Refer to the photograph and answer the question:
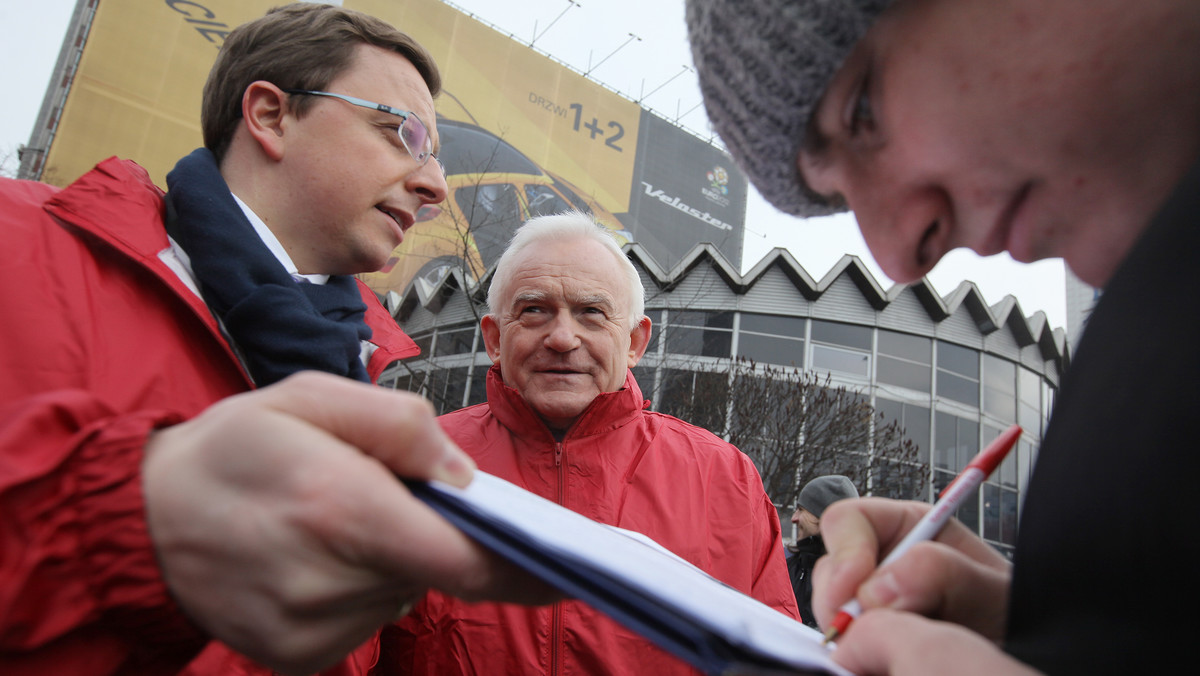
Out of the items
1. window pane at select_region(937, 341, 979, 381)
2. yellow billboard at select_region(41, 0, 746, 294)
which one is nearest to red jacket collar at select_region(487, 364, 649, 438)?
window pane at select_region(937, 341, 979, 381)

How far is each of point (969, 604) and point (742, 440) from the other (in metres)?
10.6

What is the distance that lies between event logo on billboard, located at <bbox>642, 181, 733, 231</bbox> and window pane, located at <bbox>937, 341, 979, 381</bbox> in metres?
22.6

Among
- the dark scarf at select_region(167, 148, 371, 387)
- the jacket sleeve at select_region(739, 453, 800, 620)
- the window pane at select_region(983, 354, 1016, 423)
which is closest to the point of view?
the dark scarf at select_region(167, 148, 371, 387)

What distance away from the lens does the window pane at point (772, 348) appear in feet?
56.7

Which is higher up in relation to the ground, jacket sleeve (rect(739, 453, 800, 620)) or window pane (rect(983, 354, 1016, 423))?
window pane (rect(983, 354, 1016, 423))

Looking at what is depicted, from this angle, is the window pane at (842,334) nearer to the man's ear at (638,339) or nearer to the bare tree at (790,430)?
the bare tree at (790,430)

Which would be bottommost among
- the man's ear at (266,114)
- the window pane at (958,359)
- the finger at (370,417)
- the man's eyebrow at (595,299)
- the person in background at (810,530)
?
the person in background at (810,530)

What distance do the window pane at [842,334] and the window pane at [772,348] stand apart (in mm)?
610

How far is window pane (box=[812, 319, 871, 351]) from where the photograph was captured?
17.4 meters

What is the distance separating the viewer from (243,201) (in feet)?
5.75

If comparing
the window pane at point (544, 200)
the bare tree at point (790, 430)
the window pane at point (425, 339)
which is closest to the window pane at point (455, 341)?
Answer: the window pane at point (425, 339)

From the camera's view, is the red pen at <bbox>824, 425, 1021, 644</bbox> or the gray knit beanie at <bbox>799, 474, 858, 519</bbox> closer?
the red pen at <bbox>824, 425, 1021, 644</bbox>

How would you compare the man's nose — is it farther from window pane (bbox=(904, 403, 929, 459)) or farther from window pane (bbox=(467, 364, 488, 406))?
window pane (bbox=(904, 403, 929, 459))

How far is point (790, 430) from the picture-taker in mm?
11125
